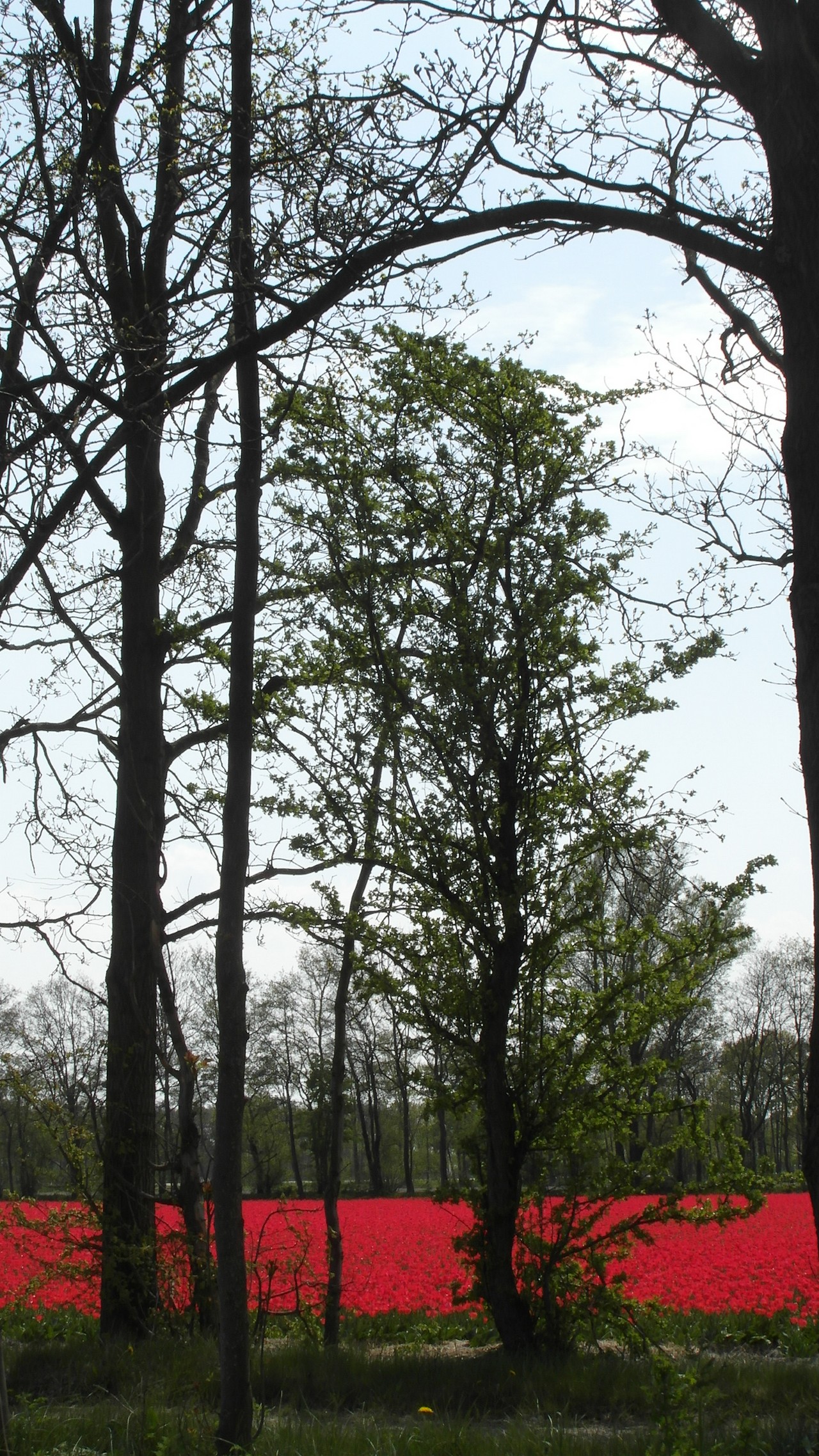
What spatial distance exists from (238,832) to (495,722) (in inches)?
86.5

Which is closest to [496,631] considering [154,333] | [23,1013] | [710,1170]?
[154,333]

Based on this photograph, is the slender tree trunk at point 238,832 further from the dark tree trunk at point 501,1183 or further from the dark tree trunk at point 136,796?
the dark tree trunk at point 501,1183

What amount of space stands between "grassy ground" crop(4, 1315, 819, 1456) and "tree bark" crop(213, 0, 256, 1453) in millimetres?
339

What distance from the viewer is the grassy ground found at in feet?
14.2

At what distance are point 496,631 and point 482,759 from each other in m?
0.77

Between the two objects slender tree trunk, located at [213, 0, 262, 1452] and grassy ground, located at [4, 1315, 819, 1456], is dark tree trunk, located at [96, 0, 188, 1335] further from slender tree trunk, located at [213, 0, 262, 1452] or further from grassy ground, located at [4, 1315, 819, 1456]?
slender tree trunk, located at [213, 0, 262, 1452]

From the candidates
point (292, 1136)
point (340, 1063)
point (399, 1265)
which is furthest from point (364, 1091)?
point (340, 1063)

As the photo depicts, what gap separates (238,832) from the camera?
507cm

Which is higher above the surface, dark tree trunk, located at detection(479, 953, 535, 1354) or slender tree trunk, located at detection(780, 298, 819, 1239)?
slender tree trunk, located at detection(780, 298, 819, 1239)

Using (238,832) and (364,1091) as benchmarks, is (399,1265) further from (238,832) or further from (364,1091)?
(364,1091)

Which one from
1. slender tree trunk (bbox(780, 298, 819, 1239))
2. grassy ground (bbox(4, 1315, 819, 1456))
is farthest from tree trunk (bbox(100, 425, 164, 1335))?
slender tree trunk (bbox(780, 298, 819, 1239))

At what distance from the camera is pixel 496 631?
6.80 meters

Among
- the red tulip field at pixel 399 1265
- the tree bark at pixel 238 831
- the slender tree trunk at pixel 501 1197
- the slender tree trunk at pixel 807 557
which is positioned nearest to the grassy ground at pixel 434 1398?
the slender tree trunk at pixel 501 1197

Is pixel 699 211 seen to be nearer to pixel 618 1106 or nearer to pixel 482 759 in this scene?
pixel 482 759
